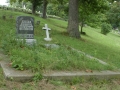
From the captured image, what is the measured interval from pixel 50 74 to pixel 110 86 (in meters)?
1.56

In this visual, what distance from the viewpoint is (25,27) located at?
27.7ft

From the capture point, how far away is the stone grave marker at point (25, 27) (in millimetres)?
8227

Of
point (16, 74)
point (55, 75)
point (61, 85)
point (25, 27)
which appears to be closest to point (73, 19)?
point (25, 27)

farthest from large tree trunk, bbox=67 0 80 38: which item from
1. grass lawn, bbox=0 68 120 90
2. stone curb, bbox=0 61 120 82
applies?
grass lawn, bbox=0 68 120 90

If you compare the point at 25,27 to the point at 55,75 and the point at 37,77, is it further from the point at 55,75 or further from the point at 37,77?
the point at 37,77

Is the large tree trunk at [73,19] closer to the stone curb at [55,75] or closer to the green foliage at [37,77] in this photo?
the stone curb at [55,75]

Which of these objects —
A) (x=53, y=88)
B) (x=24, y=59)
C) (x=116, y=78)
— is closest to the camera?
(x=53, y=88)

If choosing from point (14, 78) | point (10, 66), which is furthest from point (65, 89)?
point (10, 66)

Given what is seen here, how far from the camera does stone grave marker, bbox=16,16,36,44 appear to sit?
823 cm

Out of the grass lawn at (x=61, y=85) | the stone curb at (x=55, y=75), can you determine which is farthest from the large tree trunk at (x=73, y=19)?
the grass lawn at (x=61, y=85)

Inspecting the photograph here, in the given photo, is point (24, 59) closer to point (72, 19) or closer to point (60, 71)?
point (60, 71)

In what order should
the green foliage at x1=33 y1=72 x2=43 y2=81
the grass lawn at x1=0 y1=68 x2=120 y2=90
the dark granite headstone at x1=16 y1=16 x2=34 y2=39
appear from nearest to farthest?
the grass lawn at x1=0 y1=68 x2=120 y2=90
the green foliage at x1=33 y1=72 x2=43 y2=81
the dark granite headstone at x1=16 y1=16 x2=34 y2=39

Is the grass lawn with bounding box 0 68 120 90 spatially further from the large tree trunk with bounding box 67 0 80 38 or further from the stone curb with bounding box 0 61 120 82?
the large tree trunk with bounding box 67 0 80 38

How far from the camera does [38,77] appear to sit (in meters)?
5.09
